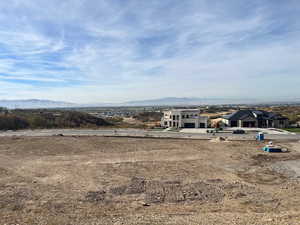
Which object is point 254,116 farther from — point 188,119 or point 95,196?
point 95,196

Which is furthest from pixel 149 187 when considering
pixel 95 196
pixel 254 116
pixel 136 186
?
pixel 254 116

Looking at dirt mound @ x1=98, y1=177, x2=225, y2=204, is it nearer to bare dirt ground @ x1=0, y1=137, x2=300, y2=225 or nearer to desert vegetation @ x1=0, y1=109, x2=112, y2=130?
bare dirt ground @ x1=0, y1=137, x2=300, y2=225

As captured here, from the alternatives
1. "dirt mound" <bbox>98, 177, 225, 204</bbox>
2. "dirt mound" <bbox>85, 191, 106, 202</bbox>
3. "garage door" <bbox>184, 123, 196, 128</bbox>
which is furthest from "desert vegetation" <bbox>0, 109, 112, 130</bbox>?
"dirt mound" <bbox>98, 177, 225, 204</bbox>

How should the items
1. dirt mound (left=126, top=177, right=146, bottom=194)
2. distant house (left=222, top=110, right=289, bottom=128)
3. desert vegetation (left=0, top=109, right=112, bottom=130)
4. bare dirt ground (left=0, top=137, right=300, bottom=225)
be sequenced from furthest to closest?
desert vegetation (left=0, top=109, right=112, bottom=130) < distant house (left=222, top=110, right=289, bottom=128) < dirt mound (left=126, top=177, right=146, bottom=194) < bare dirt ground (left=0, top=137, right=300, bottom=225)

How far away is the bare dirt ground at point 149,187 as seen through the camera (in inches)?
467

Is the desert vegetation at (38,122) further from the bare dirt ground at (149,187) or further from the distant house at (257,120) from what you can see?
the distant house at (257,120)

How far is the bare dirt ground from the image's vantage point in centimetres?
1187

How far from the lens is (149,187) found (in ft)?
53.9

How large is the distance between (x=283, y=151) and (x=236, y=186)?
16974 mm

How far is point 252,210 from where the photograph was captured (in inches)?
497

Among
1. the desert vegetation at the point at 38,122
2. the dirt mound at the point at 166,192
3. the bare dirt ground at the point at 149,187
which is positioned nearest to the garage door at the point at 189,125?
the desert vegetation at the point at 38,122

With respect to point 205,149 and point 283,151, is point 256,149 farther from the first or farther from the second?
point 205,149

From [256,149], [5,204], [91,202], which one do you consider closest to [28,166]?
[5,204]

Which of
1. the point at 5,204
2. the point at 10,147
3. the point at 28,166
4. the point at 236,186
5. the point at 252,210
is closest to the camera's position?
the point at 252,210
